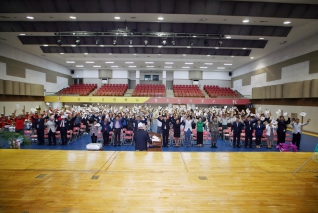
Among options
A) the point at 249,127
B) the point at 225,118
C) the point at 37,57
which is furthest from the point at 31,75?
the point at 249,127

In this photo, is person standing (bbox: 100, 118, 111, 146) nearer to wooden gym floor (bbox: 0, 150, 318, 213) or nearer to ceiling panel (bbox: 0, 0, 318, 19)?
wooden gym floor (bbox: 0, 150, 318, 213)

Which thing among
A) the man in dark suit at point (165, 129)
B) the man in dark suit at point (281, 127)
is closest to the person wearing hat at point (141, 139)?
the man in dark suit at point (165, 129)

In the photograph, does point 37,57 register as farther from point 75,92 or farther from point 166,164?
point 166,164

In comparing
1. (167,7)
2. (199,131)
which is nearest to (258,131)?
(199,131)

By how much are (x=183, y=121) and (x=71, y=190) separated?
766 centimetres

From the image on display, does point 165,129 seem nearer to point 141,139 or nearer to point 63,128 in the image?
point 141,139

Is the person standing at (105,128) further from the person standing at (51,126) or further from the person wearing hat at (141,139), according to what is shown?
the person wearing hat at (141,139)

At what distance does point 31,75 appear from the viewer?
19.3m

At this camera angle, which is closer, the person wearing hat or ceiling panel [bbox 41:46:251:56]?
the person wearing hat

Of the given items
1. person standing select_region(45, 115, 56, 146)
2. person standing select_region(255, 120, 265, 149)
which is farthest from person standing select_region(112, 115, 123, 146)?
person standing select_region(255, 120, 265, 149)

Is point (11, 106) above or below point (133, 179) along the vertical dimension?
above

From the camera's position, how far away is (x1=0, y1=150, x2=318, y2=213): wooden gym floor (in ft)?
9.19

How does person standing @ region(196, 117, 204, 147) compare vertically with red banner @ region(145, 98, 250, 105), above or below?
below

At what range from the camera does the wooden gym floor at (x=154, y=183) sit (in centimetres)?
280
